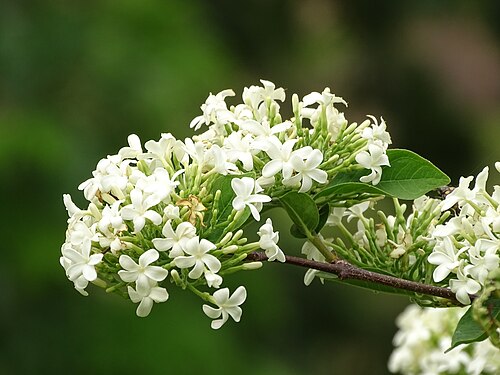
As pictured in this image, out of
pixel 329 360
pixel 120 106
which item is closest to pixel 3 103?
pixel 120 106

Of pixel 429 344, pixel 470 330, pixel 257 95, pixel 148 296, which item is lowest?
pixel 429 344

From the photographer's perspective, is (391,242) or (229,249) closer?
(229,249)

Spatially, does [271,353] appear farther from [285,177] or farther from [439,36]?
[285,177]

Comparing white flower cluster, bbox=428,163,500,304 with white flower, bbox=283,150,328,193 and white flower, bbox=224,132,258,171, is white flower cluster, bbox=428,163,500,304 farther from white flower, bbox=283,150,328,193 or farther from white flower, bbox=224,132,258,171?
white flower, bbox=224,132,258,171

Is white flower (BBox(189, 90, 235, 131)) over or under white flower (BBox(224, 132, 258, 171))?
over

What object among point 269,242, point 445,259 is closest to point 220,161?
point 269,242

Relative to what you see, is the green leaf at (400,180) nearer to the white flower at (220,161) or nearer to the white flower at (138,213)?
the white flower at (220,161)

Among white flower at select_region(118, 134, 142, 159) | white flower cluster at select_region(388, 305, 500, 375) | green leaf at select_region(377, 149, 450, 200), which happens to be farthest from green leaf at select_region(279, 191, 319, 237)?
white flower cluster at select_region(388, 305, 500, 375)

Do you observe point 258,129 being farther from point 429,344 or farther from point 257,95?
point 429,344
